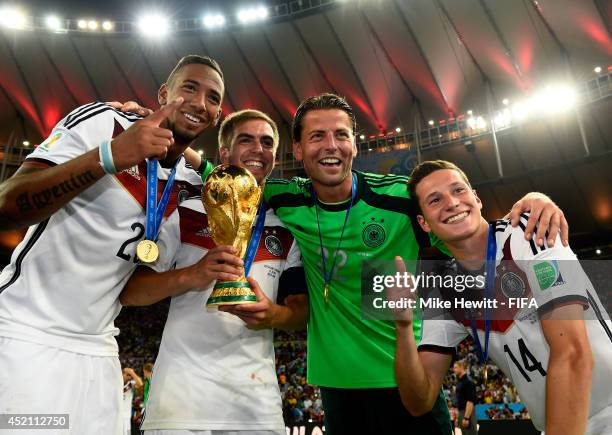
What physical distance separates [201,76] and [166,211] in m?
0.79

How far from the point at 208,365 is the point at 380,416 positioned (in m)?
0.95

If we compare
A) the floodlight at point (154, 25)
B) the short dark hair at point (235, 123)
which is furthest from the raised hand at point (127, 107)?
the floodlight at point (154, 25)

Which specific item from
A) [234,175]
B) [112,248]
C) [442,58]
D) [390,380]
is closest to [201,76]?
[234,175]

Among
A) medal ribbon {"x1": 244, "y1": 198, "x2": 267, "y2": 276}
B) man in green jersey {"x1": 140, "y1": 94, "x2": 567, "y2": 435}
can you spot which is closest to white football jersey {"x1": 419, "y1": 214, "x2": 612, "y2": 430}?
man in green jersey {"x1": 140, "y1": 94, "x2": 567, "y2": 435}

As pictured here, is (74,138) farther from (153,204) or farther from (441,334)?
(441,334)

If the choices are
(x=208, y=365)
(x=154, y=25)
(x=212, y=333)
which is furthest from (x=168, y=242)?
(x=154, y=25)

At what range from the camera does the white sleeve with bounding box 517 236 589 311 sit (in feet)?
6.83

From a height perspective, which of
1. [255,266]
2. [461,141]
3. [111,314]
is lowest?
[111,314]

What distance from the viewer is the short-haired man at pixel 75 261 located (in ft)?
6.13

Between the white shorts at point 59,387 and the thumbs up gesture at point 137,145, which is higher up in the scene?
the thumbs up gesture at point 137,145

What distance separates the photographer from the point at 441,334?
2680mm

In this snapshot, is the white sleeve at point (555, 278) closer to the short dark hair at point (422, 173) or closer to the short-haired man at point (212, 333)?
the short dark hair at point (422, 173)

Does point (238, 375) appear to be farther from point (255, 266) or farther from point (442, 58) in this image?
point (442, 58)

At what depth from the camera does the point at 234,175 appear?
7.66 ft
